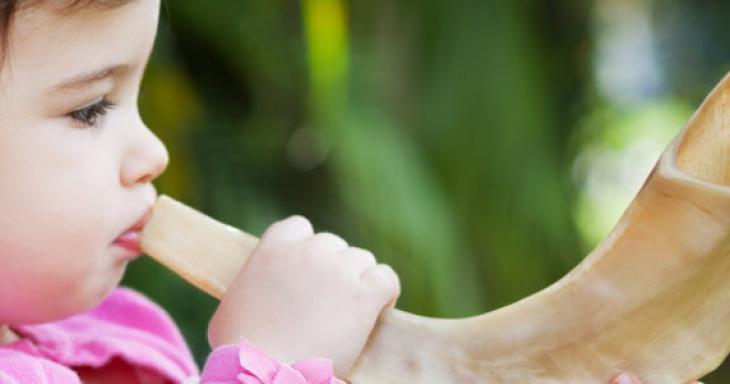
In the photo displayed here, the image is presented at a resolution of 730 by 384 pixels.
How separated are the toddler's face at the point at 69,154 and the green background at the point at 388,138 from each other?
100 centimetres

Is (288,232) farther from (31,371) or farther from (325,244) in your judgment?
(31,371)

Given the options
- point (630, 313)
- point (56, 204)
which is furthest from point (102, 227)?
point (630, 313)

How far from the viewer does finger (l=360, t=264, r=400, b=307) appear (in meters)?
0.86

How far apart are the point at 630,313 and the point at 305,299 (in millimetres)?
205

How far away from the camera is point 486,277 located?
83.2 inches

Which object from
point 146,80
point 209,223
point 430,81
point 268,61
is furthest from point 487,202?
point 209,223

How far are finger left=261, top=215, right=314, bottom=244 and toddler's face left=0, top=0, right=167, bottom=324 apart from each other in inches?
3.6

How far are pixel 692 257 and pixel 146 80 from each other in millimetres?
1293

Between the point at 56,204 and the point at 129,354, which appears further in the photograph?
the point at 129,354

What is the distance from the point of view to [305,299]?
85 cm

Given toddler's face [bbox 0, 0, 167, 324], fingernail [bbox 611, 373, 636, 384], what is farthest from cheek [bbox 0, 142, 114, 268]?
fingernail [bbox 611, 373, 636, 384]

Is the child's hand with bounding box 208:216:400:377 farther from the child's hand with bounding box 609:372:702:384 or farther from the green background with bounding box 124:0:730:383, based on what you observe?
the green background with bounding box 124:0:730:383

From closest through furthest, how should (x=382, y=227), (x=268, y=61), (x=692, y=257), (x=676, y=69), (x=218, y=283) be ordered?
(x=692, y=257) < (x=218, y=283) < (x=382, y=227) < (x=268, y=61) < (x=676, y=69)

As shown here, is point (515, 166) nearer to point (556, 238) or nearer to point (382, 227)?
point (556, 238)
